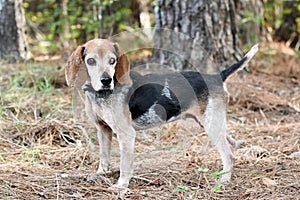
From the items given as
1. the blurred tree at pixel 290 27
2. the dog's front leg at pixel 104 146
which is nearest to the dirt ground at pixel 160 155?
the dog's front leg at pixel 104 146

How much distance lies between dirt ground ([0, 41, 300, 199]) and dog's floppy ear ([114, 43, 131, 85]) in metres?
0.84

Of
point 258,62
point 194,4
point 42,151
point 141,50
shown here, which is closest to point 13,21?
point 141,50

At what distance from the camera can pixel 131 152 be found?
3709 mm

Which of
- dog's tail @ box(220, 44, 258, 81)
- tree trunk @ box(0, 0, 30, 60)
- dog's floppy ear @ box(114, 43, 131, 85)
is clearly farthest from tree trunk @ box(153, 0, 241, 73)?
dog's floppy ear @ box(114, 43, 131, 85)

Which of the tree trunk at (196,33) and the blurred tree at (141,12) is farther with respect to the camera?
the blurred tree at (141,12)

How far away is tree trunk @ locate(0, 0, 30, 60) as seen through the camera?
7250 mm

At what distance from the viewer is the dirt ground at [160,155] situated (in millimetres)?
3496

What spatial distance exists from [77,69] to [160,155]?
1.32 metres

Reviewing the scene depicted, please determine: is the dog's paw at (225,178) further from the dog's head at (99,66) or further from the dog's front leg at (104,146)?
the dog's head at (99,66)

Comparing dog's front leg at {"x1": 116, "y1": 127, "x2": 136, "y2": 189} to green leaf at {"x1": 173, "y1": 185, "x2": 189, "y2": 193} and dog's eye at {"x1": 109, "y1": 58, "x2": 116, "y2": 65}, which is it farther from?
dog's eye at {"x1": 109, "y1": 58, "x2": 116, "y2": 65}

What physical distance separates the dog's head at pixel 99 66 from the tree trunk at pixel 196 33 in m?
2.97

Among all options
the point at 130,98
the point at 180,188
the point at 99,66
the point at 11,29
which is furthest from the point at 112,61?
the point at 11,29

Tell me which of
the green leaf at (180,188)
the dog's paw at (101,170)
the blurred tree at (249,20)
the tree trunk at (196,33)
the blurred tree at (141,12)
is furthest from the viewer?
the blurred tree at (141,12)

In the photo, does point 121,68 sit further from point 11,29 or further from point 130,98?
point 11,29
